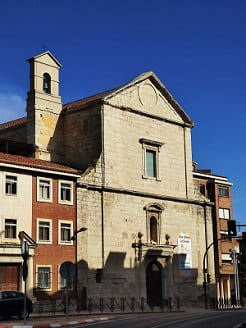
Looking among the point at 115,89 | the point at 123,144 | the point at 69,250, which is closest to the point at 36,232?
the point at 69,250

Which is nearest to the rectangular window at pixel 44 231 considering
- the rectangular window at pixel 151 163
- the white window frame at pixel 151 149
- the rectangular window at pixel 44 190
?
the rectangular window at pixel 44 190

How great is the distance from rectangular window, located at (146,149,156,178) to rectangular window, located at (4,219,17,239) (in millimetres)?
15900

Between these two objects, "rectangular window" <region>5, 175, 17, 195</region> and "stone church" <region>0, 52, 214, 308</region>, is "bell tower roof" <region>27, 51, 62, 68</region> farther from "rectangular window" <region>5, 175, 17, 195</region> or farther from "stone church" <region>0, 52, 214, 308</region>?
"rectangular window" <region>5, 175, 17, 195</region>

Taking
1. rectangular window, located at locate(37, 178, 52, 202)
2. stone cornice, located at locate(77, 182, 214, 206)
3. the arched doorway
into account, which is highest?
stone cornice, located at locate(77, 182, 214, 206)

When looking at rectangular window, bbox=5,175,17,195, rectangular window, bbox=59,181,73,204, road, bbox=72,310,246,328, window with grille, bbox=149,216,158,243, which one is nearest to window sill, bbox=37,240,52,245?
rectangular window, bbox=59,181,73,204

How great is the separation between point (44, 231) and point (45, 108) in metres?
13.1

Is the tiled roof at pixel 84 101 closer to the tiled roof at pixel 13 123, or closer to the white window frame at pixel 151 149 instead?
the tiled roof at pixel 13 123

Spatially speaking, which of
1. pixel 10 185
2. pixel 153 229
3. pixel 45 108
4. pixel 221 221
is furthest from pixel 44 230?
pixel 221 221

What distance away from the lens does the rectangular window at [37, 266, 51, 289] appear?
43438mm

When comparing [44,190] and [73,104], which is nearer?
[44,190]

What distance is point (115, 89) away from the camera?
5459cm

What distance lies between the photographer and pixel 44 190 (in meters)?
45.3

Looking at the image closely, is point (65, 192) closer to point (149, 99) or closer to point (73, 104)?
point (73, 104)

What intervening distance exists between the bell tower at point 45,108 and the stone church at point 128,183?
84 mm
